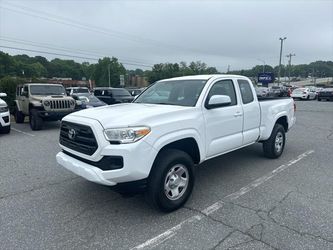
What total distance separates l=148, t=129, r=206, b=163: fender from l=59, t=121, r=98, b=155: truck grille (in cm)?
76

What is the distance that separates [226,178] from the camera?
502 cm

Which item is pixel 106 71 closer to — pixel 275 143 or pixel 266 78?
pixel 266 78

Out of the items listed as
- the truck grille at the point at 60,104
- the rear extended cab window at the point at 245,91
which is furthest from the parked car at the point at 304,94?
the rear extended cab window at the point at 245,91

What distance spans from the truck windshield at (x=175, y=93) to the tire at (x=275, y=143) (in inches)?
94.1

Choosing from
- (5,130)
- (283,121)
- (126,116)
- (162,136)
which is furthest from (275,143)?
(5,130)

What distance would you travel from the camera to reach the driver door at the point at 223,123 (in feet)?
14.0

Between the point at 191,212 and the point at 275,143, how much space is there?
3.24 meters

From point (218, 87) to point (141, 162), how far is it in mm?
2174

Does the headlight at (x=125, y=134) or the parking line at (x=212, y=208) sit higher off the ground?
the headlight at (x=125, y=134)

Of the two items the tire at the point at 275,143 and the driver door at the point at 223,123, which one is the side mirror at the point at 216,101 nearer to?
the driver door at the point at 223,123

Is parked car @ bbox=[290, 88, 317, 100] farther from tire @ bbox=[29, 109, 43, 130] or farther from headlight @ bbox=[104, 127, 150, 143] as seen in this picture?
headlight @ bbox=[104, 127, 150, 143]

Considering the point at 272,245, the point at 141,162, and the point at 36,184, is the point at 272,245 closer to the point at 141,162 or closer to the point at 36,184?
the point at 141,162

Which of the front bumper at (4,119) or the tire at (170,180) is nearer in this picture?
the tire at (170,180)

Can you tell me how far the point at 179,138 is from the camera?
12.1ft
